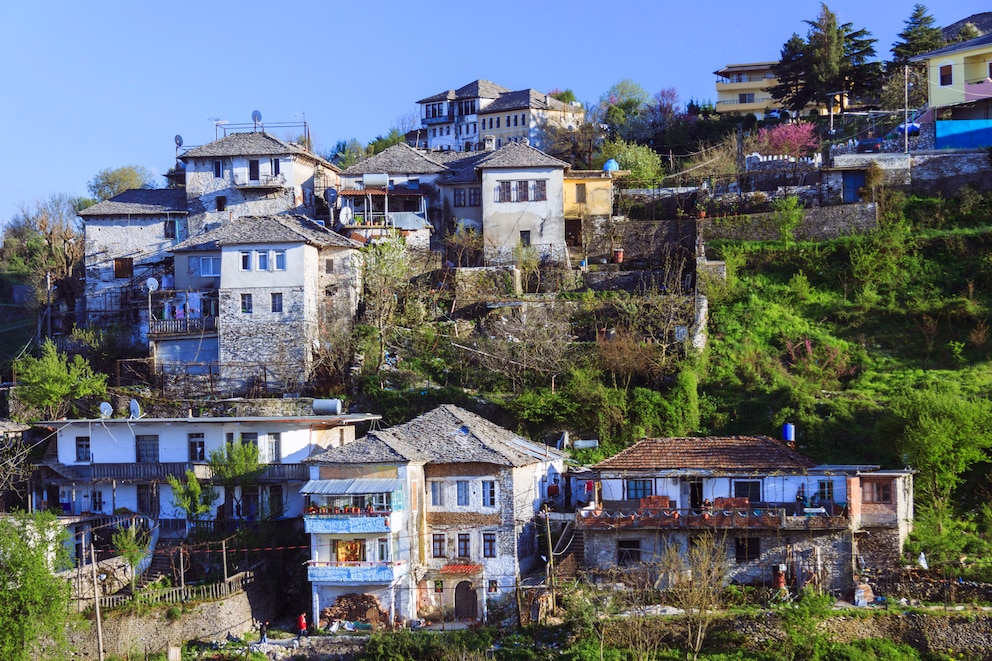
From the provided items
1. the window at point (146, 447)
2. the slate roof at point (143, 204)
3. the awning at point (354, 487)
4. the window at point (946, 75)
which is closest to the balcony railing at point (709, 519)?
the awning at point (354, 487)

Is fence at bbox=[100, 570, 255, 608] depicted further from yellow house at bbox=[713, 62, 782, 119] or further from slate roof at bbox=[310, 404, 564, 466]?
yellow house at bbox=[713, 62, 782, 119]

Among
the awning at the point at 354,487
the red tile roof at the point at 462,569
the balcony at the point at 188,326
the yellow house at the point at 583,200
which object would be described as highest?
the yellow house at the point at 583,200

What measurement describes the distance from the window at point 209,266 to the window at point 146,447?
11645mm

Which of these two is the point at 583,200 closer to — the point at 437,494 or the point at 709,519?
the point at 437,494

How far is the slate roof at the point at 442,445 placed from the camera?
41125mm

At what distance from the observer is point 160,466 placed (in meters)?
45.2

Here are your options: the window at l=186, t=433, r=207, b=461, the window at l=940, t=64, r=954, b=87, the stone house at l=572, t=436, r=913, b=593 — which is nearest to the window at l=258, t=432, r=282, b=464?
the window at l=186, t=433, r=207, b=461

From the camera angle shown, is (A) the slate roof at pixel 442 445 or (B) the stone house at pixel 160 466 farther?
(B) the stone house at pixel 160 466

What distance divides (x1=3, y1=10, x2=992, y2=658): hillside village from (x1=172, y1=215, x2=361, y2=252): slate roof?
17 cm

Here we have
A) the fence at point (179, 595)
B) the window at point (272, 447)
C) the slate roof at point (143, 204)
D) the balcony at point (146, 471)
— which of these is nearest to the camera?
the fence at point (179, 595)

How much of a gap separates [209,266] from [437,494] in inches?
784

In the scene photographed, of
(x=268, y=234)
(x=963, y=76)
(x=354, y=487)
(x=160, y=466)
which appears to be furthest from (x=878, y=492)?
(x=963, y=76)

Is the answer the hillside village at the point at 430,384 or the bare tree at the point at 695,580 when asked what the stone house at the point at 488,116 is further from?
the bare tree at the point at 695,580

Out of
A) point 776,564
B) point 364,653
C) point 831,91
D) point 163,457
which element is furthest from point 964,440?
point 831,91
